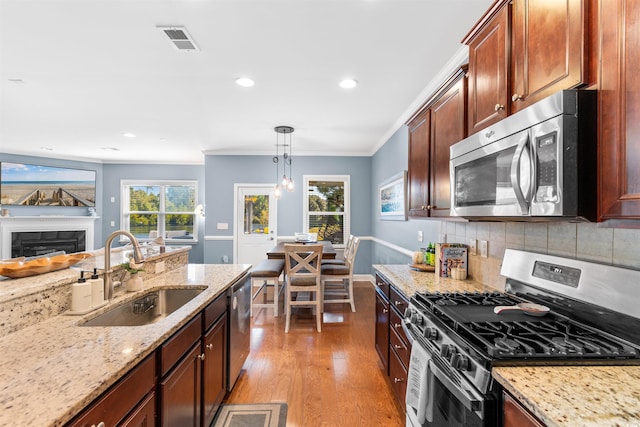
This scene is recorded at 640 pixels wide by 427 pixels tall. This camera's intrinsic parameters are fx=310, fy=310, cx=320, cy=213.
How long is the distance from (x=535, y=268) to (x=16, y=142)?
299 inches

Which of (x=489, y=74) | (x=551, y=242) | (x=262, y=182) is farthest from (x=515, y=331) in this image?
Answer: (x=262, y=182)

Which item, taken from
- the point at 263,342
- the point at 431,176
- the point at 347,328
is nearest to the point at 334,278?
the point at 347,328

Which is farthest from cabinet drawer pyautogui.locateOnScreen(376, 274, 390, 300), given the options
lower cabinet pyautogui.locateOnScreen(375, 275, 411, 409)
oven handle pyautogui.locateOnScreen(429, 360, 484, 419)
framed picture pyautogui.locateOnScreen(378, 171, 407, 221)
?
framed picture pyautogui.locateOnScreen(378, 171, 407, 221)

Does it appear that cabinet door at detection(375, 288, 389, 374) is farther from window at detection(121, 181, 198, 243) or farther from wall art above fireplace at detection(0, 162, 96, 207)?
wall art above fireplace at detection(0, 162, 96, 207)

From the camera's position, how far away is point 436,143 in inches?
85.3

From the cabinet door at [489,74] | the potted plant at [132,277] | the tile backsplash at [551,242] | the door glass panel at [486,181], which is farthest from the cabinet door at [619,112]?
the potted plant at [132,277]

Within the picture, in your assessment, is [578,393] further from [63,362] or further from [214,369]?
[214,369]

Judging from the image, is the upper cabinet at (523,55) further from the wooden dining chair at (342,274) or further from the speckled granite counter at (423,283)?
the wooden dining chair at (342,274)

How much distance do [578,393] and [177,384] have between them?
146 cm

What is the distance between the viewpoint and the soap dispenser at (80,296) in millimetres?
1460

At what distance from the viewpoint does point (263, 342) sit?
3.24m

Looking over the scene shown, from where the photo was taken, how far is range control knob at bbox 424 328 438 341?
4.34 ft

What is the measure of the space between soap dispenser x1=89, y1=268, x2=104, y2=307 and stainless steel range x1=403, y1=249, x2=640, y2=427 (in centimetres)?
160

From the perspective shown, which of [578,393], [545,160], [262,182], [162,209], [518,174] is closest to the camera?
[578,393]
